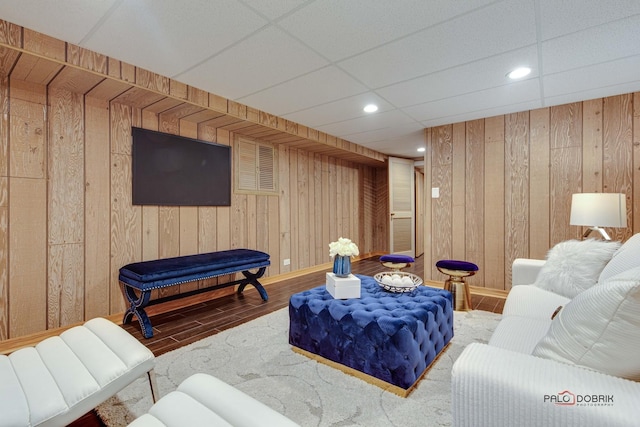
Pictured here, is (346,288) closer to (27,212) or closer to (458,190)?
(27,212)

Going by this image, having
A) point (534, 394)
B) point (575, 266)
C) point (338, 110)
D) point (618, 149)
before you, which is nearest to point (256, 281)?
point (338, 110)

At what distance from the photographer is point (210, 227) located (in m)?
3.89

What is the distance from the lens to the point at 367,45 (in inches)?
88.8

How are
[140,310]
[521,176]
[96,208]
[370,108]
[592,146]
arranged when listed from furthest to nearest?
[521,176] → [370,108] → [592,146] → [96,208] → [140,310]

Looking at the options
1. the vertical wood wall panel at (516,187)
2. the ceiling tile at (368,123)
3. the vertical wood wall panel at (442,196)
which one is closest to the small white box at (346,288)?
the ceiling tile at (368,123)

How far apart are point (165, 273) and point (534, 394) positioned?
2.83 m

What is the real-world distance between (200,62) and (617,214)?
3860mm

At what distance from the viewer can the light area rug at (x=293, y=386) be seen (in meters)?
1.61

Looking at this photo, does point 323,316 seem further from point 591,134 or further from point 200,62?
point 591,134

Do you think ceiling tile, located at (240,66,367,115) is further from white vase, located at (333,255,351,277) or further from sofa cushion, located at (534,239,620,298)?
sofa cushion, located at (534,239,620,298)

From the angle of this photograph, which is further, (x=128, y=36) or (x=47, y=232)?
(x=47, y=232)

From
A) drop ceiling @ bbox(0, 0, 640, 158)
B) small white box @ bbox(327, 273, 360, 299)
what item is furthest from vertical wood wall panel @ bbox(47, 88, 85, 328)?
small white box @ bbox(327, 273, 360, 299)

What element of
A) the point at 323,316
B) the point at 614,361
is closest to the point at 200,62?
the point at 323,316

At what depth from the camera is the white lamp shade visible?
8.46ft
